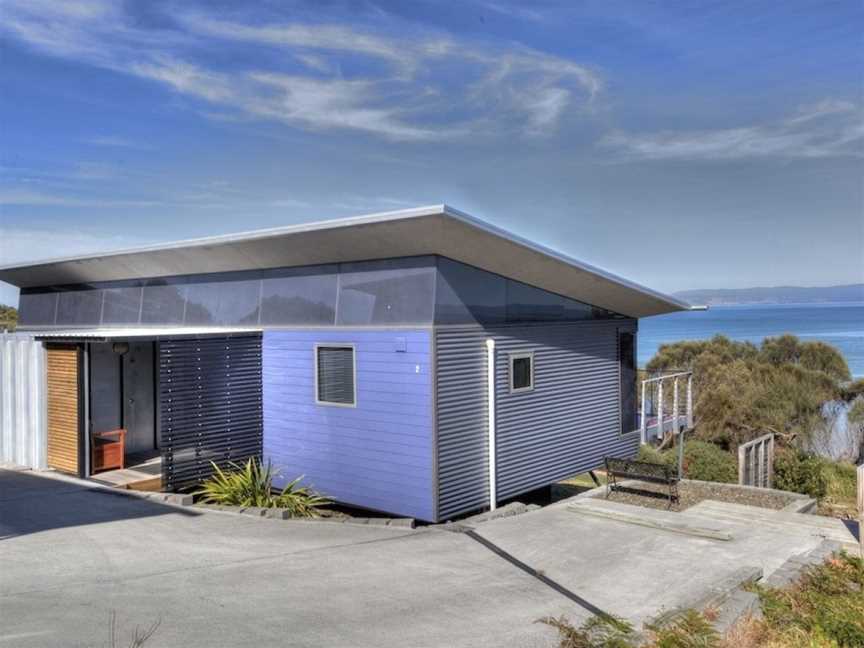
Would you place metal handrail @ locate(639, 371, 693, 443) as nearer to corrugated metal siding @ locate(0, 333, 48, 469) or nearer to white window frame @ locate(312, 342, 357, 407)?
white window frame @ locate(312, 342, 357, 407)

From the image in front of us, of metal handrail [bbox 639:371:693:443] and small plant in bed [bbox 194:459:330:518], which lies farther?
metal handrail [bbox 639:371:693:443]

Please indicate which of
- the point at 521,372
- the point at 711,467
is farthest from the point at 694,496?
the point at 521,372

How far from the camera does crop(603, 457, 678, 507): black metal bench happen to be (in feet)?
35.6

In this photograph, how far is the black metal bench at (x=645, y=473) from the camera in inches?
427

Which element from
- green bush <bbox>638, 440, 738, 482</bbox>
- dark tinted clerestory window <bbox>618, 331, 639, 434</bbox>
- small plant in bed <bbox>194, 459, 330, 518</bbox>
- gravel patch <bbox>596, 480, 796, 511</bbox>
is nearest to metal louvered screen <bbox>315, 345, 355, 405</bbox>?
small plant in bed <bbox>194, 459, 330, 518</bbox>

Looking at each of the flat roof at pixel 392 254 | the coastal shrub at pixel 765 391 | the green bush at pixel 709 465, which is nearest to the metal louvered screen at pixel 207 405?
the flat roof at pixel 392 254

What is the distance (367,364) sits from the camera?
1079 cm

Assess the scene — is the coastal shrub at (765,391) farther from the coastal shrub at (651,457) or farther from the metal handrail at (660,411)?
the metal handrail at (660,411)

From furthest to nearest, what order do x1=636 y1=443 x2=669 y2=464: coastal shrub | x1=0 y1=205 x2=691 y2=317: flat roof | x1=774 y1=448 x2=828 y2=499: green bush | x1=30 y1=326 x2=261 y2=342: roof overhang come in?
1. x1=636 y1=443 x2=669 y2=464: coastal shrub
2. x1=774 y1=448 x2=828 y2=499: green bush
3. x1=30 y1=326 x2=261 y2=342: roof overhang
4. x1=0 y1=205 x2=691 y2=317: flat roof

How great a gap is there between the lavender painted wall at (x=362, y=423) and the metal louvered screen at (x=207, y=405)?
31cm

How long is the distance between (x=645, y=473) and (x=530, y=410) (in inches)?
86.1

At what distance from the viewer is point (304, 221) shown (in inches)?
413

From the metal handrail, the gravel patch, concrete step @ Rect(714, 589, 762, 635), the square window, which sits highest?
the square window

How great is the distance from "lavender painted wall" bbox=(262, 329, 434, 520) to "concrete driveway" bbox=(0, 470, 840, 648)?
94 cm
